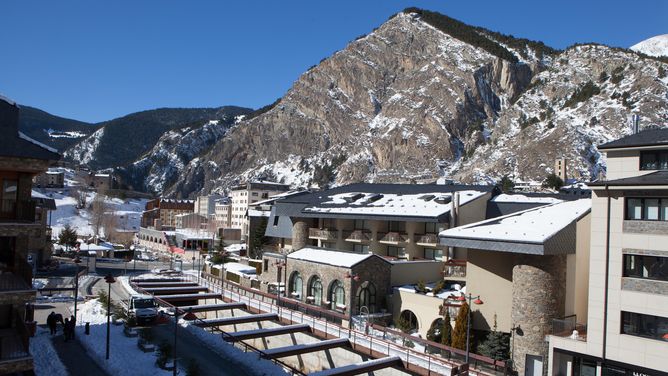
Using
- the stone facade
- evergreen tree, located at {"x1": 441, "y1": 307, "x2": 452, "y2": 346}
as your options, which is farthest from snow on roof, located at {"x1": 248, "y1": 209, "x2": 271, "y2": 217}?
the stone facade

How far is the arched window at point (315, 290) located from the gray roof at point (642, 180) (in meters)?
19.7

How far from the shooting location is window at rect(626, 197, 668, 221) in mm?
21453

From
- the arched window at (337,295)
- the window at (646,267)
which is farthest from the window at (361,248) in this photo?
the window at (646,267)

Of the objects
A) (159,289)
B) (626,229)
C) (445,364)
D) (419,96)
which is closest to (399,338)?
(445,364)

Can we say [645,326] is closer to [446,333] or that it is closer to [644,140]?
[644,140]

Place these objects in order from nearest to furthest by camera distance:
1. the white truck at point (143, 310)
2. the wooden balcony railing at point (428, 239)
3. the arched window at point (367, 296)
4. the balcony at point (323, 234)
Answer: the white truck at point (143, 310), the arched window at point (367, 296), the wooden balcony railing at point (428, 239), the balcony at point (323, 234)

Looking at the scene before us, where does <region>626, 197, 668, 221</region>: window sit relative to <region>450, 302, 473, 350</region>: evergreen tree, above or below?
above

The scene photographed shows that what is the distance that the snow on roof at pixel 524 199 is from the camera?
40.6m

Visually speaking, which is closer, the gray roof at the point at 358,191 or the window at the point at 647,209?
the window at the point at 647,209

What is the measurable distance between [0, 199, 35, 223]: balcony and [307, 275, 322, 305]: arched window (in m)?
22.1

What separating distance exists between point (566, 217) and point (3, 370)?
25737mm

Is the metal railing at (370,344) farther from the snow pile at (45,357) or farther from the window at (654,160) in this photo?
the snow pile at (45,357)

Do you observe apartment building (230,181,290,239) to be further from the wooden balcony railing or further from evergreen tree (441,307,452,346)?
evergreen tree (441,307,452,346)

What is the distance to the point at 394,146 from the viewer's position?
185 meters
